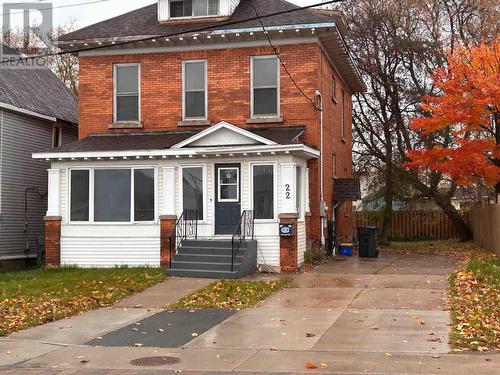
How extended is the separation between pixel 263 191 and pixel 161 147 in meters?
3.26

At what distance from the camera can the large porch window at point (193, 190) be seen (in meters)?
18.8

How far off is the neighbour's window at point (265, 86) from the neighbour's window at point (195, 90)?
1.64 m

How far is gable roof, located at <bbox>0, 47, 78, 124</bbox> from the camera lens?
23211 millimetres

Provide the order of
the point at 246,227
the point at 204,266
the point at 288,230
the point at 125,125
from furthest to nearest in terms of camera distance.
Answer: the point at 125,125
the point at 246,227
the point at 288,230
the point at 204,266

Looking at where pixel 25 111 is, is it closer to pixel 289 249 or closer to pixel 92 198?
pixel 92 198

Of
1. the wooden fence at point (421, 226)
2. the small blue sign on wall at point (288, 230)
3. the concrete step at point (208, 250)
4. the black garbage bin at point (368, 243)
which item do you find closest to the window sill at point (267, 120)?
the small blue sign on wall at point (288, 230)

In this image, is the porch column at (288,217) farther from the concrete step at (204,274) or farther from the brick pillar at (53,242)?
the brick pillar at (53,242)

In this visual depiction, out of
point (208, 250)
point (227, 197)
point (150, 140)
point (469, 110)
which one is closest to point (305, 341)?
point (208, 250)

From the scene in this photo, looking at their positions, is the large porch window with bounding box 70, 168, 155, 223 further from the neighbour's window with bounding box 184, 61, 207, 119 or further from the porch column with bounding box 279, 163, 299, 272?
the porch column with bounding box 279, 163, 299, 272

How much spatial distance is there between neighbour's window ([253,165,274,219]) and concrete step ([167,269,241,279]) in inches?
93.4

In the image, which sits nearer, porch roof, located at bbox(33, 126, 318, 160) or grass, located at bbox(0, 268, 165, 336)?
grass, located at bbox(0, 268, 165, 336)

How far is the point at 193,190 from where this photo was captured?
61.8 feet

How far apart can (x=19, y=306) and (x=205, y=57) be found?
10.3m

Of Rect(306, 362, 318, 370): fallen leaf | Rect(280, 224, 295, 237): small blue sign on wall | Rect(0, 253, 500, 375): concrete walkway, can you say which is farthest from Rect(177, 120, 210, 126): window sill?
Rect(306, 362, 318, 370): fallen leaf
